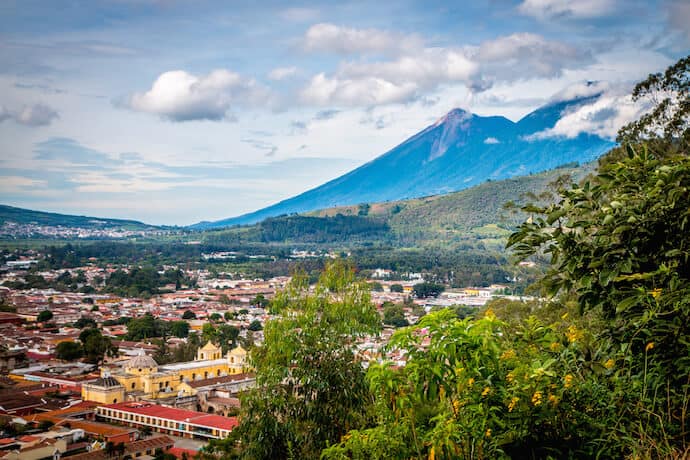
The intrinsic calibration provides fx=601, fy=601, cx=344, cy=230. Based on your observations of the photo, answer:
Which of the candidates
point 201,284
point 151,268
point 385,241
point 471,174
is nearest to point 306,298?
point 201,284

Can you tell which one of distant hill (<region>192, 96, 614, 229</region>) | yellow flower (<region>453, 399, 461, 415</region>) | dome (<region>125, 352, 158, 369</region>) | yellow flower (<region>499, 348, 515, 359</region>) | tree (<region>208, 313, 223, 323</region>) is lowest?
tree (<region>208, 313, 223, 323</region>)

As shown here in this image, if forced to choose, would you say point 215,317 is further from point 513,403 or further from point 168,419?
point 513,403

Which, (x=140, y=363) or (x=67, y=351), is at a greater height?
(x=140, y=363)

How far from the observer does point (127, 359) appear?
68.8ft

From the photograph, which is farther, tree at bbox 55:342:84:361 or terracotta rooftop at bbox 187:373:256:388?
tree at bbox 55:342:84:361

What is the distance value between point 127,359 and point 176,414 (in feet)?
24.8

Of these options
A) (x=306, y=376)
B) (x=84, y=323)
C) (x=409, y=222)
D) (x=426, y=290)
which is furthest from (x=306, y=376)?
(x=409, y=222)

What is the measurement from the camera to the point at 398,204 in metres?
90.9

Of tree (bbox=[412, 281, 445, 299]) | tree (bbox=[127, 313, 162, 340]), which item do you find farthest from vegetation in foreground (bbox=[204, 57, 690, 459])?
tree (bbox=[412, 281, 445, 299])

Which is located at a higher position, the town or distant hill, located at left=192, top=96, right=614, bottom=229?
distant hill, located at left=192, top=96, right=614, bottom=229

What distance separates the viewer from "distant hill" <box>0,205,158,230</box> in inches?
2839

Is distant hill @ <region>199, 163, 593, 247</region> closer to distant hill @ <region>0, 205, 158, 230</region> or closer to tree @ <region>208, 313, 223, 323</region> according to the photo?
distant hill @ <region>0, 205, 158, 230</region>

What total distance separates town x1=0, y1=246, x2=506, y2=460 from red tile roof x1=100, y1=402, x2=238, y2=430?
0.10ft

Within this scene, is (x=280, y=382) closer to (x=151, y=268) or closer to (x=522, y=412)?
(x=522, y=412)
